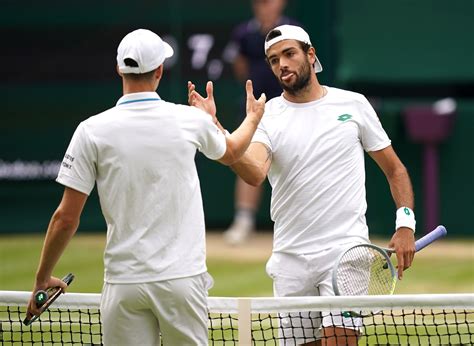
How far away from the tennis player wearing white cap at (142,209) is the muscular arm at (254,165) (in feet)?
2.38

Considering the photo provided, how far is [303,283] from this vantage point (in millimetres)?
6355

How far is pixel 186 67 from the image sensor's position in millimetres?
13734

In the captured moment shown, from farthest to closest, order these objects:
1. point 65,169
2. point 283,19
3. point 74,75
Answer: point 74,75
point 283,19
point 65,169

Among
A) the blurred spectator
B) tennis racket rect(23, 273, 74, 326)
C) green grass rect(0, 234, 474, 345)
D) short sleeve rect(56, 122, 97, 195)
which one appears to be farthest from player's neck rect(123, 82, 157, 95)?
the blurred spectator

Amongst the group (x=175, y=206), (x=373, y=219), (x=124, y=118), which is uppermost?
(x=124, y=118)

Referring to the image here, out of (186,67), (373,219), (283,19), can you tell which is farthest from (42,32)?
(373,219)

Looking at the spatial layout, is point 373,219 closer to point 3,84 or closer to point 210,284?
point 3,84

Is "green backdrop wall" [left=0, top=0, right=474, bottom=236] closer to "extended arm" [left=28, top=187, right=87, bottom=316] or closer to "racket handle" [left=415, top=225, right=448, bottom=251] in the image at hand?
"racket handle" [left=415, top=225, right=448, bottom=251]

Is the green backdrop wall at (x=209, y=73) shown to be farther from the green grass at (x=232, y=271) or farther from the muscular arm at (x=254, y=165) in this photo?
the muscular arm at (x=254, y=165)

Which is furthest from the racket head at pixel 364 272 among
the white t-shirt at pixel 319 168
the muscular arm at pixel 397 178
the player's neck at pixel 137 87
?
the player's neck at pixel 137 87

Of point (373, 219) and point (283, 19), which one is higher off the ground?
point (283, 19)

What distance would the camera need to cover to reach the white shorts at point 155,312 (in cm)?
529

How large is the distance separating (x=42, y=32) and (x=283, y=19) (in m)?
2.83

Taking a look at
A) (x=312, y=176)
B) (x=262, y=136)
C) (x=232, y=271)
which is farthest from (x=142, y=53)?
(x=232, y=271)
